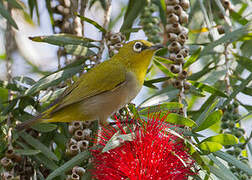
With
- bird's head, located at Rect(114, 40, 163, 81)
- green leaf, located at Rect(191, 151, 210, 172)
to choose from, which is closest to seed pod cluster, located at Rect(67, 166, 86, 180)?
green leaf, located at Rect(191, 151, 210, 172)

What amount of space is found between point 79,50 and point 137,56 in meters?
0.73

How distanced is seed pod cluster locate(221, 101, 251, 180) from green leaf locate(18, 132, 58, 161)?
3.41 feet

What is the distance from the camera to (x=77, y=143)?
2307mm

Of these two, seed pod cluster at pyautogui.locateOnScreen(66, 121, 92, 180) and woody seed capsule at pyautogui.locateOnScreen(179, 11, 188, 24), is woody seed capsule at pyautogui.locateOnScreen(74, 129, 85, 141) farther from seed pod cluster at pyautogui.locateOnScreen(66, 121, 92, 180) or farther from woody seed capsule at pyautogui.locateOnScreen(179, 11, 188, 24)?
woody seed capsule at pyautogui.locateOnScreen(179, 11, 188, 24)

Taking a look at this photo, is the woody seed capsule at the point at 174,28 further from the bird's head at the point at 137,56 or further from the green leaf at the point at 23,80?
the green leaf at the point at 23,80

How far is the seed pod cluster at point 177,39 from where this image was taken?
2581 millimetres

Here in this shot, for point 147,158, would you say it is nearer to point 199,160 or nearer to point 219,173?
point 199,160

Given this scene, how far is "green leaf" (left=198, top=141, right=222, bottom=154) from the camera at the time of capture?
1954 mm

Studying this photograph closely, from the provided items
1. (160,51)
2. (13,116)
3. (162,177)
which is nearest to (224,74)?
(160,51)

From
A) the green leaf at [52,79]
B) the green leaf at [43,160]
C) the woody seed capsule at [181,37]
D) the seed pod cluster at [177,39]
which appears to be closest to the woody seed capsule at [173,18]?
the seed pod cluster at [177,39]

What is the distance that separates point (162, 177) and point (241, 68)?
1.42 meters

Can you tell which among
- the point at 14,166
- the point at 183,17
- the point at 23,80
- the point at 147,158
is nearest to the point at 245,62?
the point at 183,17

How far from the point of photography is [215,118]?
202 cm

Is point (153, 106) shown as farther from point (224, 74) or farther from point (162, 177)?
point (224, 74)
